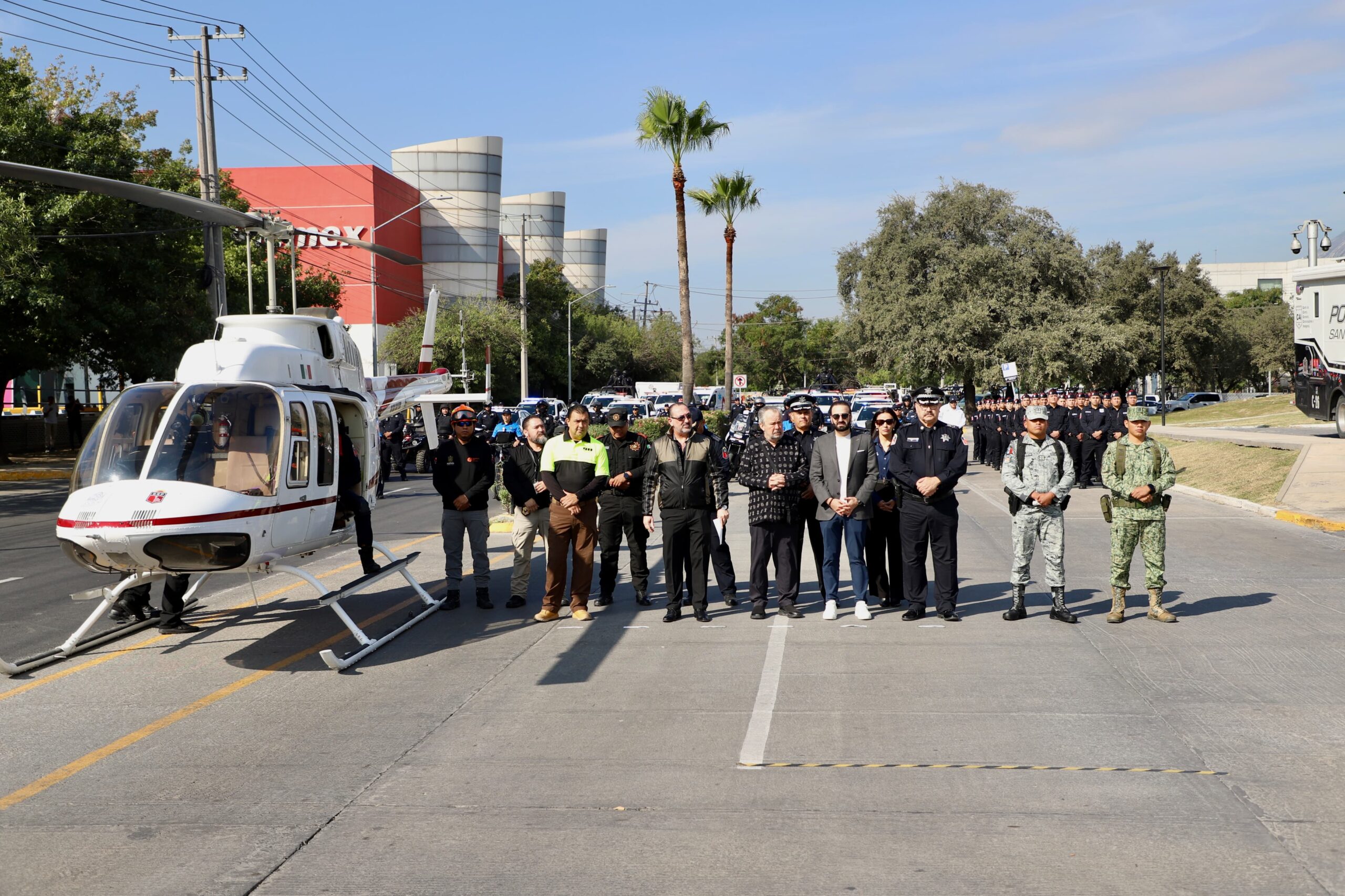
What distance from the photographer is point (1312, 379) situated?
28.6 m

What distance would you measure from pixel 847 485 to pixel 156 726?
5989 millimetres

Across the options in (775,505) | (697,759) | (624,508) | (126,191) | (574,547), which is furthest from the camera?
(624,508)

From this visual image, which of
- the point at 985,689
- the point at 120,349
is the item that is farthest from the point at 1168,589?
the point at 120,349

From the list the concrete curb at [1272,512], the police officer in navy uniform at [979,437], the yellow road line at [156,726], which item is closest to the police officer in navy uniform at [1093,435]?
the concrete curb at [1272,512]

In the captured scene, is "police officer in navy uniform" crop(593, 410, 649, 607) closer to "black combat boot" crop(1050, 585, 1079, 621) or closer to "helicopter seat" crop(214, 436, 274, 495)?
"helicopter seat" crop(214, 436, 274, 495)

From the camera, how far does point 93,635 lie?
990cm

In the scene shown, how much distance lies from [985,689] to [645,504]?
4.38 metres

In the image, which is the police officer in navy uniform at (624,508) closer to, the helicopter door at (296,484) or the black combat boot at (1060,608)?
the helicopter door at (296,484)

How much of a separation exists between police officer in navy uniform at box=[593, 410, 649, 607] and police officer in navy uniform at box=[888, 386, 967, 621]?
248 centimetres

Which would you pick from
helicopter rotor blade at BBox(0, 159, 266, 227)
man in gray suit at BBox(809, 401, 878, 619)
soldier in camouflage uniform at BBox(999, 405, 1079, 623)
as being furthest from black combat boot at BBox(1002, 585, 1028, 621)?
helicopter rotor blade at BBox(0, 159, 266, 227)

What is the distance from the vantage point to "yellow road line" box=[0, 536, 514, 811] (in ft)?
19.3

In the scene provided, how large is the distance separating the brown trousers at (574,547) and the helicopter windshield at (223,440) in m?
2.77

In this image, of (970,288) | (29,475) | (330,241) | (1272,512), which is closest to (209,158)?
(29,475)

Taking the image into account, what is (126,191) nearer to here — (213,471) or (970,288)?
(213,471)
